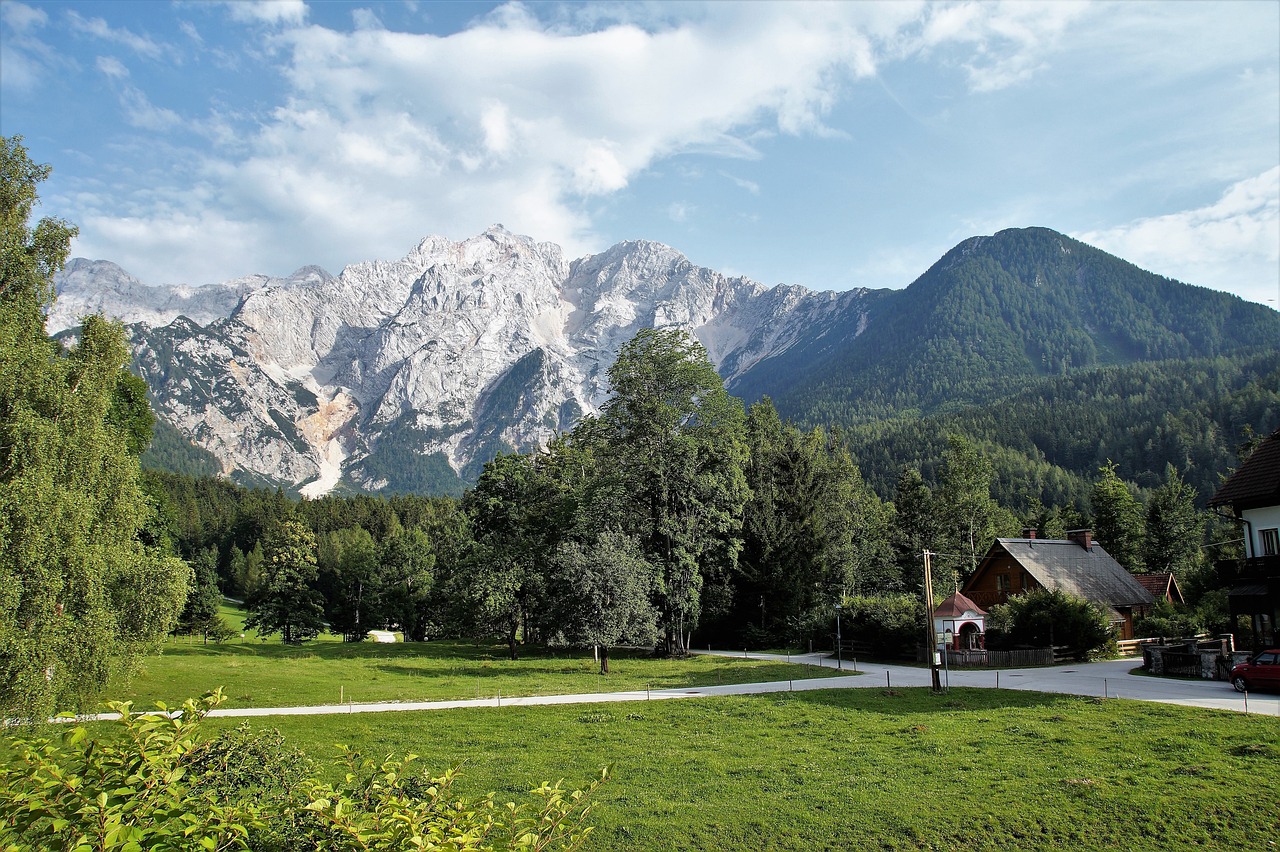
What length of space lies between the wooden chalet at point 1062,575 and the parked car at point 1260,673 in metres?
21.0

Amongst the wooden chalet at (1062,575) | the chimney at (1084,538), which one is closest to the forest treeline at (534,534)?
the wooden chalet at (1062,575)

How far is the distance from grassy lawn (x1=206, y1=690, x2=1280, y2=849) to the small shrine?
72.2 ft

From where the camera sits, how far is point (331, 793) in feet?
13.8

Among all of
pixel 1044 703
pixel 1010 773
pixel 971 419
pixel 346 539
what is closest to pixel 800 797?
pixel 1010 773

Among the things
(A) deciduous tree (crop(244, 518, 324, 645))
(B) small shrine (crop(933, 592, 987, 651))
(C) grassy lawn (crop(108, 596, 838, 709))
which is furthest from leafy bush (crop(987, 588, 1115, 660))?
(A) deciduous tree (crop(244, 518, 324, 645))

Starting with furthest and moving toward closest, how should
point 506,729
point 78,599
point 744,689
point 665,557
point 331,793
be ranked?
point 665,557
point 744,689
point 506,729
point 78,599
point 331,793

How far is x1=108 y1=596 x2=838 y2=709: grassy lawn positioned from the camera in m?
28.2

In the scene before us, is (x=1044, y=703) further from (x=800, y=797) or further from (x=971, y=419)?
(x=971, y=419)

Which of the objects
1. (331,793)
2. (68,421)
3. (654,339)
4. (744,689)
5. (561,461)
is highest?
(654,339)

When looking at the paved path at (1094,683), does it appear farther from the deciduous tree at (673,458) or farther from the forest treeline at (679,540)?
the deciduous tree at (673,458)

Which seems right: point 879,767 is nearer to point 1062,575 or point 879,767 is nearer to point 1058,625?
point 1058,625

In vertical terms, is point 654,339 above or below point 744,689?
above

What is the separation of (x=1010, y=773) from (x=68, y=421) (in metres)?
22.2

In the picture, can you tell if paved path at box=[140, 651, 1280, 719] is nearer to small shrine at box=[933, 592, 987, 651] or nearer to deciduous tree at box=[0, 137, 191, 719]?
deciduous tree at box=[0, 137, 191, 719]
